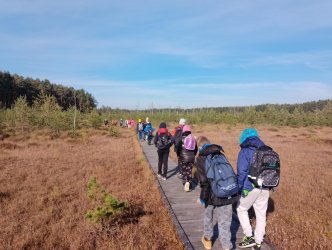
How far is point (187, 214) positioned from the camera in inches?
241

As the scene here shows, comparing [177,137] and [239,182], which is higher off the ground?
[177,137]

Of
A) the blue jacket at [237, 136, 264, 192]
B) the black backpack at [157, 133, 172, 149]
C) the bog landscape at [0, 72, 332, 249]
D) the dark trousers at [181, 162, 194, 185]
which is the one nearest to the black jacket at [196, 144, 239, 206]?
the blue jacket at [237, 136, 264, 192]

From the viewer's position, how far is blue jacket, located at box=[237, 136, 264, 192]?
4.45m

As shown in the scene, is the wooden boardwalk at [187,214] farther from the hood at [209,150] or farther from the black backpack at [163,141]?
the hood at [209,150]

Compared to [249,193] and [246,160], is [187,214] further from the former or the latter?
[246,160]

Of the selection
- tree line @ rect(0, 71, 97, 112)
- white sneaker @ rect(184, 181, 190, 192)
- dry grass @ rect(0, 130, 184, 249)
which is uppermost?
tree line @ rect(0, 71, 97, 112)

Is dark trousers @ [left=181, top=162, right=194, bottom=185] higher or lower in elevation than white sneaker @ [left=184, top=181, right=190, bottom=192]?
higher

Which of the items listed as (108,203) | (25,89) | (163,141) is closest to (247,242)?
(108,203)

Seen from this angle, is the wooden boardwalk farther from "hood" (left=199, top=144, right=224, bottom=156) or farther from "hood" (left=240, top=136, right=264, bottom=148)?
"hood" (left=240, top=136, right=264, bottom=148)

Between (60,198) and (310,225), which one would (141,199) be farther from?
(310,225)

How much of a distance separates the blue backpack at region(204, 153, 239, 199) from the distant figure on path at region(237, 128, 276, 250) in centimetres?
25

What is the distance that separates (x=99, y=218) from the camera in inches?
219

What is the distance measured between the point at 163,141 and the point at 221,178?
4.78 m

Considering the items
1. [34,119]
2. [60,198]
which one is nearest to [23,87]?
[34,119]
